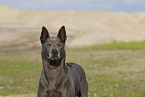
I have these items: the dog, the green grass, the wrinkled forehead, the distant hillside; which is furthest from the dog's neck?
the distant hillside

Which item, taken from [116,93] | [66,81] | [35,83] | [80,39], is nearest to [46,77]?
[66,81]

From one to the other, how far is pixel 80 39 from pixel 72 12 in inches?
5838

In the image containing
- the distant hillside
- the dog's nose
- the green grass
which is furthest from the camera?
the distant hillside

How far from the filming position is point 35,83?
14781 millimetres

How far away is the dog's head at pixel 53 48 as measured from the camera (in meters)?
5.59

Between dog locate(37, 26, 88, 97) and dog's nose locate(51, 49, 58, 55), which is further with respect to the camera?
dog locate(37, 26, 88, 97)

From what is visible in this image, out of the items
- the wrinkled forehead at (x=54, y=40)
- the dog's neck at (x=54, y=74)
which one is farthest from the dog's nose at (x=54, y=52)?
the dog's neck at (x=54, y=74)

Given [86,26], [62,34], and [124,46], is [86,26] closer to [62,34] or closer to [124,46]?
[124,46]

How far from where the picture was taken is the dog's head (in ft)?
18.3

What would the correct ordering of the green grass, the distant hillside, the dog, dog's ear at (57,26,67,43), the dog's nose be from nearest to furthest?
1. the dog's nose
2. the dog
3. dog's ear at (57,26,67,43)
4. the green grass
5. the distant hillside

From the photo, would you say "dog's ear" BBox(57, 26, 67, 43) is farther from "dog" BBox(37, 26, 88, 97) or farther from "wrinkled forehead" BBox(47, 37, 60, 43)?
"wrinkled forehead" BBox(47, 37, 60, 43)

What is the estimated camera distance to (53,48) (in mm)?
5648

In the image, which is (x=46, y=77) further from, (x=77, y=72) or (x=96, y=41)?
(x=96, y=41)

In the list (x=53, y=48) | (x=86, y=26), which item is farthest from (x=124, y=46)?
(x=86, y=26)
